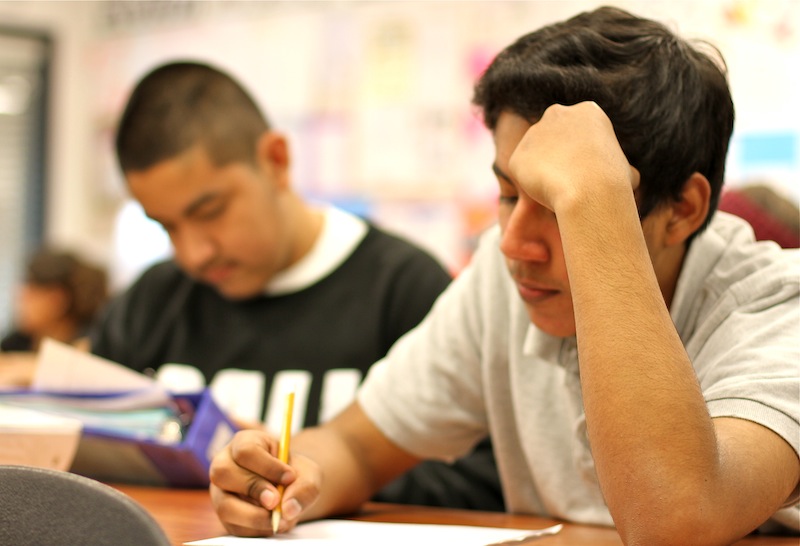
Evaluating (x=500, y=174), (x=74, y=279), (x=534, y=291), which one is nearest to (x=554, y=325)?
(x=534, y=291)

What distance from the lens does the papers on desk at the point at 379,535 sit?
0.87 m

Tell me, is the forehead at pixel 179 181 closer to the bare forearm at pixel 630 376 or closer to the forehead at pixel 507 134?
the forehead at pixel 507 134

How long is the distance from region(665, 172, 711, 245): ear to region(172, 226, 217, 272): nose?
91 cm

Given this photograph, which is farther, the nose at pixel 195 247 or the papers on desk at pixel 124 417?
the nose at pixel 195 247

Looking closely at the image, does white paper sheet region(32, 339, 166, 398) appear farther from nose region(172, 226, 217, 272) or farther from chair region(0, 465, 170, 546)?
chair region(0, 465, 170, 546)

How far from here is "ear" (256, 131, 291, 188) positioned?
1810mm

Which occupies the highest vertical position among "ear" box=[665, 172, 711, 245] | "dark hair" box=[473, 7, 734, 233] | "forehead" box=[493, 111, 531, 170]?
"dark hair" box=[473, 7, 734, 233]

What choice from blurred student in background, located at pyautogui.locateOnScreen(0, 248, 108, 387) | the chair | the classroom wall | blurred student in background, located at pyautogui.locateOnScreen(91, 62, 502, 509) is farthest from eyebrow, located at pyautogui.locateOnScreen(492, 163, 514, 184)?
blurred student in background, located at pyautogui.locateOnScreen(0, 248, 108, 387)

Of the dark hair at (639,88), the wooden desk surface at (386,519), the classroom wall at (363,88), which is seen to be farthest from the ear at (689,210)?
the classroom wall at (363,88)

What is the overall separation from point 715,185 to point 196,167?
0.95m

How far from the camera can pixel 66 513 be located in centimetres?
57

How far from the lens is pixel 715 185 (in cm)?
103

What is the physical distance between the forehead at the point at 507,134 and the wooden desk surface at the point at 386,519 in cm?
37

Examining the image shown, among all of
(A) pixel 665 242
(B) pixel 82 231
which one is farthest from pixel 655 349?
(B) pixel 82 231
